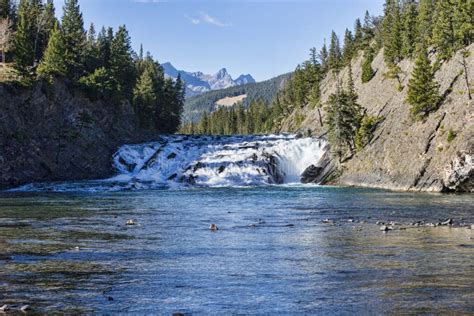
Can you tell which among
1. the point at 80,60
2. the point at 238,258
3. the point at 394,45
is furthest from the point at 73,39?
the point at 238,258

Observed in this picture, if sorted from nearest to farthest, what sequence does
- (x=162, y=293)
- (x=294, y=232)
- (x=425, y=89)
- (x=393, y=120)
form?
1. (x=162, y=293)
2. (x=294, y=232)
3. (x=425, y=89)
4. (x=393, y=120)

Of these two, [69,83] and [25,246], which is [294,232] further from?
[69,83]

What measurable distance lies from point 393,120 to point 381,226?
56063 mm

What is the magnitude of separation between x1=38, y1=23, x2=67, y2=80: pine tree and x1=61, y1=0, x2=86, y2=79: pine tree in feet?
5.09

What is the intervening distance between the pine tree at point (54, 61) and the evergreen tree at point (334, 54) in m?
75.4

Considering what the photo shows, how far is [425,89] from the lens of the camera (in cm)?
7606

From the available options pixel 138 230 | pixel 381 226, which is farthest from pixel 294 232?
pixel 138 230

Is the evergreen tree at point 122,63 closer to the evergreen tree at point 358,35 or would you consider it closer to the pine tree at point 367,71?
the pine tree at point 367,71

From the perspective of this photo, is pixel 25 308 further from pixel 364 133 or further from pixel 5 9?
pixel 5 9

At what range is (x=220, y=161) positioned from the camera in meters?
90.2

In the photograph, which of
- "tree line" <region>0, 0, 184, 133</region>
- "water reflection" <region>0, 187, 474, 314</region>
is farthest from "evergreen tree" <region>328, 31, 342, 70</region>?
"water reflection" <region>0, 187, 474, 314</region>

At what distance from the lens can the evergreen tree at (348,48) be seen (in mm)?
140625

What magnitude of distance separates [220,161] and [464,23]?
4550 cm

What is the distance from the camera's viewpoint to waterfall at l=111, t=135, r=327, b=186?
87125 mm
